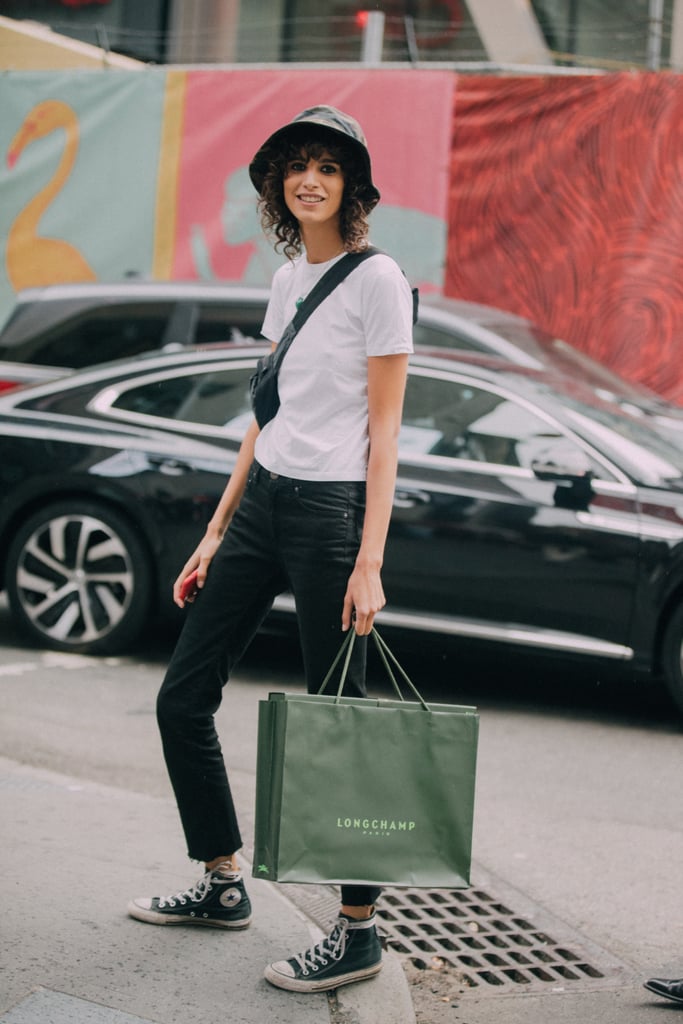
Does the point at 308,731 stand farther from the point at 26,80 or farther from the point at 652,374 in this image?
the point at 26,80

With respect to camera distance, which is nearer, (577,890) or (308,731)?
(308,731)

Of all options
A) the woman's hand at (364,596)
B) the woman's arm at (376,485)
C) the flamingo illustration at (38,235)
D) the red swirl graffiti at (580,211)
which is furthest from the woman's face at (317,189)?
the flamingo illustration at (38,235)

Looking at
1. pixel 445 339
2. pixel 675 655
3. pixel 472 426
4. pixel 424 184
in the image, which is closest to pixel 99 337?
pixel 445 339

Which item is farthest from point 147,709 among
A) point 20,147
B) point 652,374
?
point 20,147

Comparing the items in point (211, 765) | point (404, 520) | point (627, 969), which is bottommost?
point (627, 969)

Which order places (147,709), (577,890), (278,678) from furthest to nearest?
(278,678) < (147,709) < (577,890)

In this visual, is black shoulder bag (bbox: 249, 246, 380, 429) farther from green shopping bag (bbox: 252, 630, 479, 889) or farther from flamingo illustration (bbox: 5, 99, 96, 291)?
flamingo illustration (bbox: 5, 99, 96, 291)

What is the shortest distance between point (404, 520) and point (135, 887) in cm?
274

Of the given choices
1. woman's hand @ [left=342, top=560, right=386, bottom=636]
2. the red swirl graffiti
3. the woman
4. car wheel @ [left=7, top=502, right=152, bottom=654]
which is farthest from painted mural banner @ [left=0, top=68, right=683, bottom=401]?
woman's hand @ [left=342, top=560, right=386, bottom=636]

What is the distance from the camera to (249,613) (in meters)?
3.43

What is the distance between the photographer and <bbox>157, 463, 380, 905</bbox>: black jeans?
3271mm

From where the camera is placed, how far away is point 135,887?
3.81 meters

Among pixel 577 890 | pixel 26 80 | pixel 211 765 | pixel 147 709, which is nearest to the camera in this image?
pixel 211 765

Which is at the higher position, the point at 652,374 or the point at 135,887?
the point at 652,374
